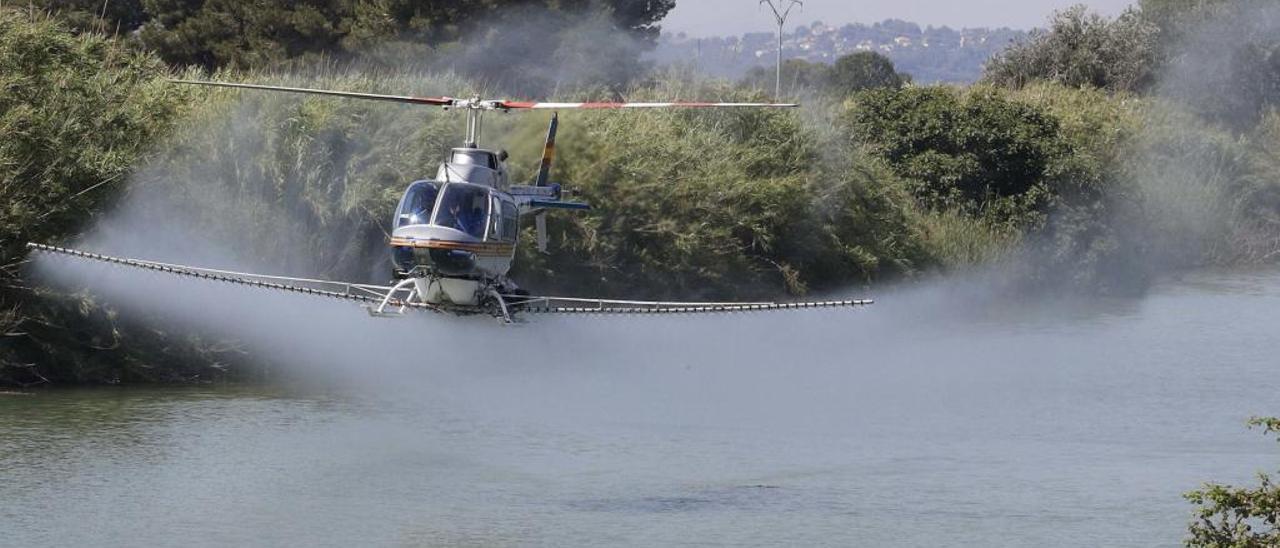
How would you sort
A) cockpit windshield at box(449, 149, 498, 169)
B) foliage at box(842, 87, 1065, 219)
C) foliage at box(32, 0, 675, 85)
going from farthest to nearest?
foliage at box(32, 0, 675, 85) → foliage at box(842, 87, 1065, 219) → cockpit windshield at box(449, 149, 498, 169)

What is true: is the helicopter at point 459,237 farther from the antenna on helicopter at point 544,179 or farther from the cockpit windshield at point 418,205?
the antenna on helicopter at point 544,179

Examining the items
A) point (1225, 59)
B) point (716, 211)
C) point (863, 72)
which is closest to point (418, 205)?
point (716, 211)

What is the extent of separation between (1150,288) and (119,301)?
34.5m

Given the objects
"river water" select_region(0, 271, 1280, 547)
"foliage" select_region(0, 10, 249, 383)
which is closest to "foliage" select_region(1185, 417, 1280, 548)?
"river water" select_region(0, 271, 1280, 547)

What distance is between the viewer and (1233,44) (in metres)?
74.6

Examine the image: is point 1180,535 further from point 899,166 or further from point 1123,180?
point 1123,180

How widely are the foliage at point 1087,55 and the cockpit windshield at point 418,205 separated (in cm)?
5306

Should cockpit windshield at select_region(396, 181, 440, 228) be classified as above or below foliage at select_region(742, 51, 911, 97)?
above

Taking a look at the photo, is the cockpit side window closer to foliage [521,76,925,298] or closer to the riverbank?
the riverbank

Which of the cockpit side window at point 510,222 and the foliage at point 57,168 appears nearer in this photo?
the cockpit side window at point 510,222

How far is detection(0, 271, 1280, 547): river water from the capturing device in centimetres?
2314

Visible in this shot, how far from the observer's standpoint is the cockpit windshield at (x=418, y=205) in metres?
25.2

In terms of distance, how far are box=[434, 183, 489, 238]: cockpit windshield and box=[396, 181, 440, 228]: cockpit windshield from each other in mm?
142

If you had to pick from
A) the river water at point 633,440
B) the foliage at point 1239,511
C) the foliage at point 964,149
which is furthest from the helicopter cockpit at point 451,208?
the foliage at point 964,149
